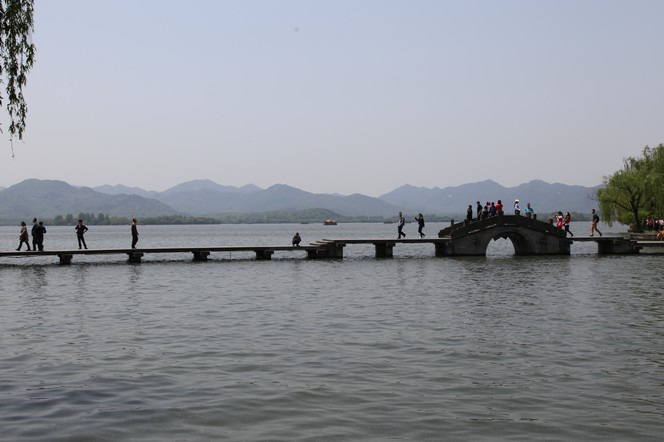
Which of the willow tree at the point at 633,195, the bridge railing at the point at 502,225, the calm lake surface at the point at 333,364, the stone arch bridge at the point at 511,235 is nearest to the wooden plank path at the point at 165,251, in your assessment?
the stone arch bridge at the point at 511,235

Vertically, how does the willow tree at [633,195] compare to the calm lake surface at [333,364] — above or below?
above

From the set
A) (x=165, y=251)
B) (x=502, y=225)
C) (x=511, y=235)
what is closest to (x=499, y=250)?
(x=511, y=235)

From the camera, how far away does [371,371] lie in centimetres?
1302

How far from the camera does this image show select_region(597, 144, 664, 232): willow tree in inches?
3034

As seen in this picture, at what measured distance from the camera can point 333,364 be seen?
44.9 ft

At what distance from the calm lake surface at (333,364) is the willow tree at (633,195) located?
5382 centimetres

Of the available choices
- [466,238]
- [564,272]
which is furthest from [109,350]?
[466,238]

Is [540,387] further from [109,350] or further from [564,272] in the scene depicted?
[564,272]

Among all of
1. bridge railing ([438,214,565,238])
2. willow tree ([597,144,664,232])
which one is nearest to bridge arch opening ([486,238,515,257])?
bridge railing ([438,214,565,238])

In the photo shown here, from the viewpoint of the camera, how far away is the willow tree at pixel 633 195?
77.1 meters

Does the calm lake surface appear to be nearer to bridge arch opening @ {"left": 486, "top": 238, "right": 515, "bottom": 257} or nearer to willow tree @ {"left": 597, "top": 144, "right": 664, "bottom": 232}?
bridge arch opening @ {"left": 486, "top": 238, "right": 515, "bottom": 257}

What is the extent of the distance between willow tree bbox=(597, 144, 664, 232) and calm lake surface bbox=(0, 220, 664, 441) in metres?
53.8

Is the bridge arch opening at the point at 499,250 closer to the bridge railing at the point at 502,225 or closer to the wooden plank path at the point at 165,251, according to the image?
the bridge railing at the point at 502,225

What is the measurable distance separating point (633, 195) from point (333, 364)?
72882mm
